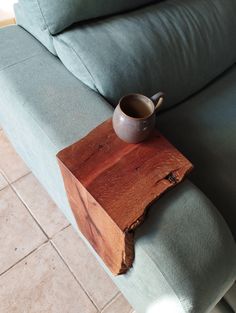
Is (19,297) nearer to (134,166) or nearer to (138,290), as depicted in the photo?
(138,290)

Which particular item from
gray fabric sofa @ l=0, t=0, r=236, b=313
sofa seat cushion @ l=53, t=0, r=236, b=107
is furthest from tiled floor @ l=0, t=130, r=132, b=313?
sofa seat cushion @ l=53, t=0, r=236, b=107

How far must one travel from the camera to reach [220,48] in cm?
111

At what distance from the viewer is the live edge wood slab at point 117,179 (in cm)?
55

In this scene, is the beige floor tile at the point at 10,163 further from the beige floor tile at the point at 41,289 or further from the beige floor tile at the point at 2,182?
the beige floor tile at the point at 41,289

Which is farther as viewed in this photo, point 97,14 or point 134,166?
point 97,14

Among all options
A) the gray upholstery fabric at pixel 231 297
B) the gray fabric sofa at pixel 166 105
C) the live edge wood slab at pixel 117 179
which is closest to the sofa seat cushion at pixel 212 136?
the gray fabric sofa at pixel 166 105

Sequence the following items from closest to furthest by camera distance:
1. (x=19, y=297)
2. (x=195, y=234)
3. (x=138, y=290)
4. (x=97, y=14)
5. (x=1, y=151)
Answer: (x=195, y=234) < (x=138, y=290) < (x=97, y=14) < (x=19, y=297) < (x=1, y=151)

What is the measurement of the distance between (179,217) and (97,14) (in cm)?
63

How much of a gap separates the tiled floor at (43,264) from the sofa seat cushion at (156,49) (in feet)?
2.11

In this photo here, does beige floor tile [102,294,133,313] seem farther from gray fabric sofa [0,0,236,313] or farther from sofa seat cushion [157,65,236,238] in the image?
sofa seat cushion [157,65,236,238]

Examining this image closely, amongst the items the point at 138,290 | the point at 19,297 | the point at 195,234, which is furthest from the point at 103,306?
the point at 195,234

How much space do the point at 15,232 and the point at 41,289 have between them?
10.0 inches

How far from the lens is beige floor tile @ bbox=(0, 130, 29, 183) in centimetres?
131

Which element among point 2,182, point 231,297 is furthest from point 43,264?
point 231,297
